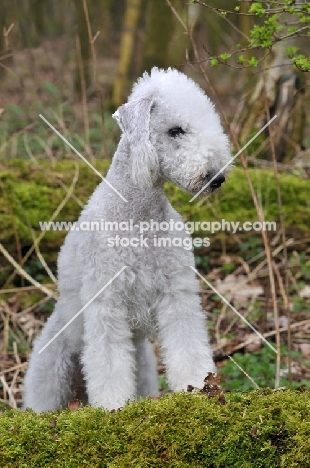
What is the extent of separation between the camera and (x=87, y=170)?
6391mm

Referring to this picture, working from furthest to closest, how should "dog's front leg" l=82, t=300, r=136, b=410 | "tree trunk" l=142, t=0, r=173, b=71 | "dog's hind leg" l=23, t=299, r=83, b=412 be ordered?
"tree trunk" l=142, t=0, r=173, b=71, "dog's hind leg" l=23, t=299, r=83, b=412, "dog's front leg" l=82, t=300, r=136, b=410

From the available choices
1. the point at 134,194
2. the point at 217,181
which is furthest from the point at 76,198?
the point at 217,181

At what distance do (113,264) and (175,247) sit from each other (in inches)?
13.5

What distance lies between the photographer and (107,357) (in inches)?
131

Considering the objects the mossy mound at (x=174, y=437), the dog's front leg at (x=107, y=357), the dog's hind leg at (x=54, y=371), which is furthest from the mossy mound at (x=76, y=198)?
the mossy mound at (x=174, y=437)

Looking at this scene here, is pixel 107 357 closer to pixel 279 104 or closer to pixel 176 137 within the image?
pixel 176 137

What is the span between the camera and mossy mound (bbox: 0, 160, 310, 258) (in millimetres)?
6000

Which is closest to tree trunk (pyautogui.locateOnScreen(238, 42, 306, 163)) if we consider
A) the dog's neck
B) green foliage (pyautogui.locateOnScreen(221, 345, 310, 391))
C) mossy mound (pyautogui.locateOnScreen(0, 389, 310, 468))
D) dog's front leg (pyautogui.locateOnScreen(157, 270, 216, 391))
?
green foliage (pyautogui.locateOnScreen(221, 345, 310, 391))

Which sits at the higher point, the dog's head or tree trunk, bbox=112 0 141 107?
tree trunk, bbox=112 0 141 107

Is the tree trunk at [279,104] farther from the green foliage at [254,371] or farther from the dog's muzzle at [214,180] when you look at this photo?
the dog's muzzle at [214,180]

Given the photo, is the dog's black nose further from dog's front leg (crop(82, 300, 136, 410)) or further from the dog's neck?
dog's front leg (crop(82, 300, 136, 410))

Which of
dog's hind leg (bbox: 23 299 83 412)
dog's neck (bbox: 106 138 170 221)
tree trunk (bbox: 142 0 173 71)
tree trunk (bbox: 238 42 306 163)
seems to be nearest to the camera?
dog's neck (bbox: 106 138 170 221)

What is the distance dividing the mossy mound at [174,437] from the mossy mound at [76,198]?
10.7 feet

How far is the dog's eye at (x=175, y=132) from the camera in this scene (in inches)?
125
